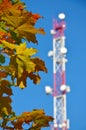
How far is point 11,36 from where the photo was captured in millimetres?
2900

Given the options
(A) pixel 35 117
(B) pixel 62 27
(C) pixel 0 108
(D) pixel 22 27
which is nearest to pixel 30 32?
(D) pixel 22 27

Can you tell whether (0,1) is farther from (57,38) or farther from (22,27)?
(57,38)

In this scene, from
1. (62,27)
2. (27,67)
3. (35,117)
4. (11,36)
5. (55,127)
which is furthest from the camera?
(62,27)

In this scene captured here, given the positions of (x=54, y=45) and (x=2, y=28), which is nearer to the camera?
(x=2, y=28)

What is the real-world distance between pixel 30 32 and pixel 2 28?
362mm

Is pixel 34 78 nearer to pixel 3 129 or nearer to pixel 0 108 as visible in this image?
pixel 0 108

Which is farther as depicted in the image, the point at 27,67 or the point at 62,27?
the point at 62,27

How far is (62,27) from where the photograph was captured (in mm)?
41094

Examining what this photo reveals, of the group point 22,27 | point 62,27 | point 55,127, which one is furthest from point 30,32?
point 62,27

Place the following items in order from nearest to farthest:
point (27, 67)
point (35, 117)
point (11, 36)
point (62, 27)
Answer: point (27, 67), point (11, 36), point (35, 117), point (62, 27)

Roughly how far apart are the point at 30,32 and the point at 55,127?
35933mm

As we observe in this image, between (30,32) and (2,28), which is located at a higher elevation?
(2,28)

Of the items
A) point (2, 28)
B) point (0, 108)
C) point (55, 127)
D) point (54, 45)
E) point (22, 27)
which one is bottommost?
point (0, 108)

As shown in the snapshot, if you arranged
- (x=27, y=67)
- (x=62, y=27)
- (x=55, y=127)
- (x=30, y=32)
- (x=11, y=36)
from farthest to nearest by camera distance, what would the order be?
(x=62, y=27)
(x=55, y=127)
(x=11, y=36)
(x=30, y=32)
(x=27, y=67)
